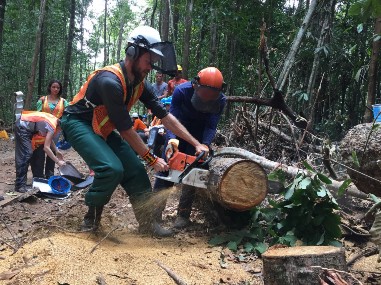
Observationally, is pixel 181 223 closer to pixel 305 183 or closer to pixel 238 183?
→ pixel 238 183

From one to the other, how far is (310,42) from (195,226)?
6053 mm

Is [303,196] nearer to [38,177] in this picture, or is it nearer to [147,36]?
[147,36]

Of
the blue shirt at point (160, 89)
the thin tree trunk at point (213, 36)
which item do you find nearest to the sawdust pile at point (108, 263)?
the blue shirt at point (160, 89)

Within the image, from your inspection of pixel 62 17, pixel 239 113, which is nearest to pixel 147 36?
pixel 239 113

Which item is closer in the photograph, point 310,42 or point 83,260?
point 83,260

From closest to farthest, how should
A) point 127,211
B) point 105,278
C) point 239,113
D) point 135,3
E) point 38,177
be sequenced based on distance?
point 105,278, point 127,211, point 38,177, point 239,113, point 135,3

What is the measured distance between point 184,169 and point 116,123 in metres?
0.71

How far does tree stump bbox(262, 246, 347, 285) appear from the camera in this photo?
2.45m

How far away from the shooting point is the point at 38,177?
602 cm

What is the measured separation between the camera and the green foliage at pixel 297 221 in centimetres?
321

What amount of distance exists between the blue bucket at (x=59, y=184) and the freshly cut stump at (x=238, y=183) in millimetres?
2911

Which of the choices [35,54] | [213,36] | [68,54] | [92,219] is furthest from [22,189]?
[68,54]

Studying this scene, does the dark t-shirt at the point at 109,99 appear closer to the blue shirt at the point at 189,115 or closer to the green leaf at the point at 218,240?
the blue shirt at the point at 189,115

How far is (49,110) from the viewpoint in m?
6.37
